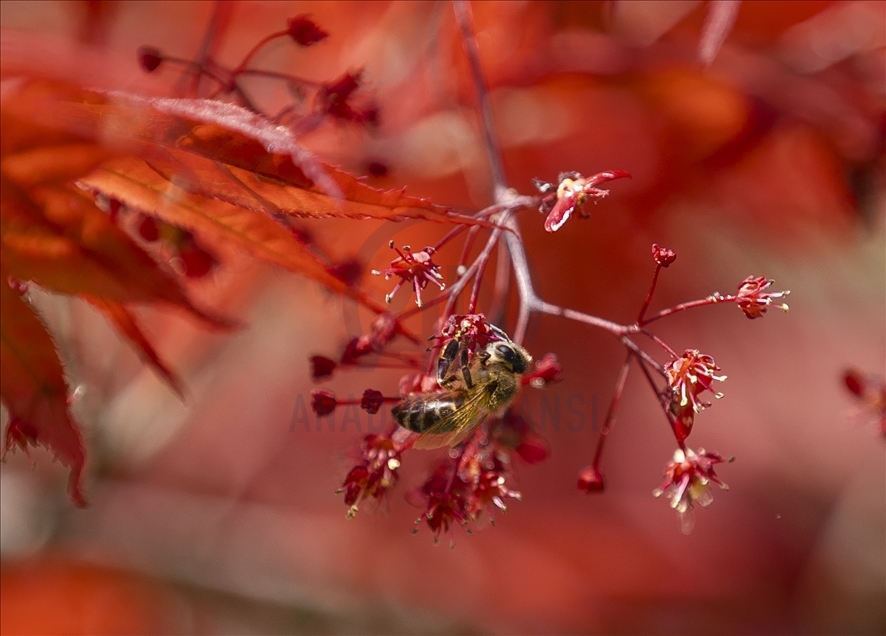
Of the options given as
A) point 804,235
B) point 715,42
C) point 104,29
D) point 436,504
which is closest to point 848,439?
point 804,235

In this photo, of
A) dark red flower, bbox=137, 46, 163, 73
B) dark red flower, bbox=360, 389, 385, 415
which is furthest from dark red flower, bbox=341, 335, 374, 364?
dark red flower, bbox=137, 46, 163, 73

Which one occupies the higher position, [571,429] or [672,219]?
[672,219]

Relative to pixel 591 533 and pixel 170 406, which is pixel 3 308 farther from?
pixel 591 533

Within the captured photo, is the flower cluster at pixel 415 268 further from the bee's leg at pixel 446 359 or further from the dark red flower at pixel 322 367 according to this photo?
the dark red flower at pixel 322 367

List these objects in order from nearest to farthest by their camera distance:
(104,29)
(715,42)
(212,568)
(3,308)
A: 1. (3,308)
2. (715,42)
3. (104,29)
4. (212,568)

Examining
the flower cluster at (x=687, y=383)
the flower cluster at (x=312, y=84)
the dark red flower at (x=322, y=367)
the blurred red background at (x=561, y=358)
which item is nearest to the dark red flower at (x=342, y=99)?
the flower cluster at (x=312, y=84)

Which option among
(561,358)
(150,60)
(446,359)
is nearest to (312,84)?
(150,60)

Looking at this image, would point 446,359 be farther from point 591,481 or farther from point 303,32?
point 303,32
